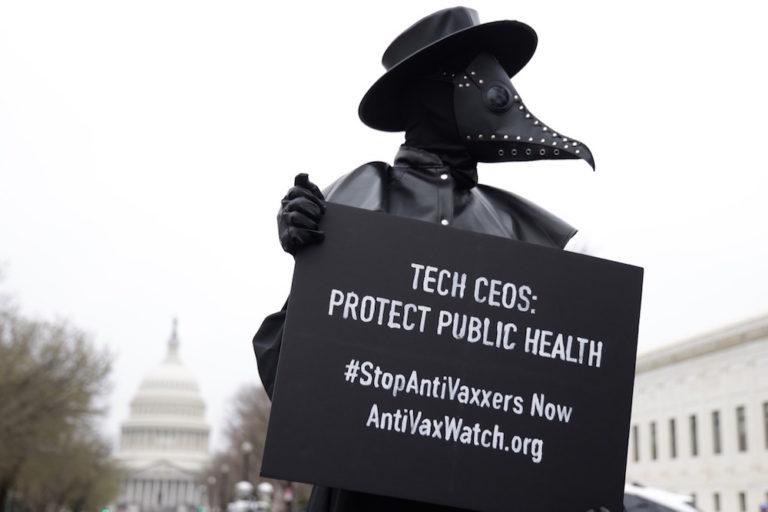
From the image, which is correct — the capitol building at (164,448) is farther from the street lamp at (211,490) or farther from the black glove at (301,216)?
the black glove at (301,216)

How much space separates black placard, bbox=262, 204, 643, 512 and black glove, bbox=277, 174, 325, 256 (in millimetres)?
40

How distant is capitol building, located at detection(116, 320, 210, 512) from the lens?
147 metres

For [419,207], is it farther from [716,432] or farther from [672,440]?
[672,440]

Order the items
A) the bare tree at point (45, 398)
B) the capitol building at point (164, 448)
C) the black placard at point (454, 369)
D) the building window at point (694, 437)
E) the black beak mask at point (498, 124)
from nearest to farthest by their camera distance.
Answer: the black placard at point (454, 369) → the black beak mask at point (498, 124) → the bare tree at point (45, 398) → the building window at point (694, 437) → the capitol building at point (164, 448)

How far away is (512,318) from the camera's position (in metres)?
3.48

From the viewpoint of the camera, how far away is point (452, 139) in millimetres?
4047

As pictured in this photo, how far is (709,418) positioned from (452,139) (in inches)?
A: 1687

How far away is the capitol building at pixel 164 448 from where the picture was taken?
147 metres

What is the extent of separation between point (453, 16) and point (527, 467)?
61.8 inches

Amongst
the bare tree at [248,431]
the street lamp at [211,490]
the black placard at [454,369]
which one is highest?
the street lamp at [211,490]

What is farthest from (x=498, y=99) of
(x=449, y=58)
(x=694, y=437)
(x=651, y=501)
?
(x=694, y=437)

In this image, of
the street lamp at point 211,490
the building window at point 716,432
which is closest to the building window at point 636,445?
the building window at point 716,432

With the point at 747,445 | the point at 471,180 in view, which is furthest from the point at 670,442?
the point at 471,180

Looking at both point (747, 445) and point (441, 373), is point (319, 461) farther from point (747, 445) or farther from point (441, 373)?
point (747, 445)
